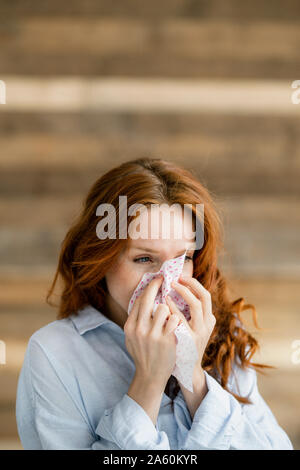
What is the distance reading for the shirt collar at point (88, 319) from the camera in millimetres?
968

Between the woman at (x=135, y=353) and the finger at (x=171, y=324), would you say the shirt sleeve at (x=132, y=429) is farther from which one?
the finger at (x=171, y=324)

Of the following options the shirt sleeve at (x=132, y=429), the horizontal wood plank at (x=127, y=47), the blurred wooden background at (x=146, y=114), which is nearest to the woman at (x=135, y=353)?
the shirt sleeve at (x=132, y=429)

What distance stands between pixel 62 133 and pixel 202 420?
6.04 feet

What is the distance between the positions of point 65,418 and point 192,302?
0.32m

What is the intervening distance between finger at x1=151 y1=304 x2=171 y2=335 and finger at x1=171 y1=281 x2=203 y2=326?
0.17ft

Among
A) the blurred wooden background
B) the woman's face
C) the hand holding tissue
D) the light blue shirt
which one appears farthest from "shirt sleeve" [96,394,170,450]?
the blurred wooden background

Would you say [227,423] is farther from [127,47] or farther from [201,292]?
[127,47]

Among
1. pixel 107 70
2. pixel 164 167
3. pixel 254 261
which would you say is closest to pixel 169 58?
pixel 107 70

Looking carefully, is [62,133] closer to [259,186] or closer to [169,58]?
[169,58]

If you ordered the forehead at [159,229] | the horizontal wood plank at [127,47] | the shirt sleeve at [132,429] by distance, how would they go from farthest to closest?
1. the horizontal wood plank at [127,47]
2. the forehead at [159,229]
3. the shirt sleeve at [132,429]

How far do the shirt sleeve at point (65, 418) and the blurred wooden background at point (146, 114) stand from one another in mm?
1373

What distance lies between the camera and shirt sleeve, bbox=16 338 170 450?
80 centimetres

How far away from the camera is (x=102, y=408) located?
0.91 m

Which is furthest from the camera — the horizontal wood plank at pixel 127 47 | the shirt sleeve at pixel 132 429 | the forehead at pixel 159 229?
the horizontal wood plank at pixel 127 47
